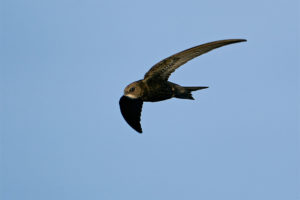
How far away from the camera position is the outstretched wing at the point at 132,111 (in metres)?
16.4

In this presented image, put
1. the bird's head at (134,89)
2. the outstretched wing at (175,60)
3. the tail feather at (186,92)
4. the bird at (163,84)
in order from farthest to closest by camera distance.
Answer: the tail feather at (186,92)
the bird's head at (134,89)
the bird at (163,84)
the outstretched wing at (175,60)

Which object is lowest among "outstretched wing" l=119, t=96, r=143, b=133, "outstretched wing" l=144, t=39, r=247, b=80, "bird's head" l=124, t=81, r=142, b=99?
"outstretched wing" l=119, t=96, r=143, b=133

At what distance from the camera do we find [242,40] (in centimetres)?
1298

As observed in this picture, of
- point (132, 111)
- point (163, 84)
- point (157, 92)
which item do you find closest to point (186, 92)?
point (163, 84)

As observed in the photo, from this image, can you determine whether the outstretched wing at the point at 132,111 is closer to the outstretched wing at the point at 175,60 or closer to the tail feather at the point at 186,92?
the tail feather at the point at 186,92

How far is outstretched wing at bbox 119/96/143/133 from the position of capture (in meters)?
16.4

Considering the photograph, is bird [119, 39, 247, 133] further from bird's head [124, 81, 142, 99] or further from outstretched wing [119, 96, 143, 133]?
outstretched wing [119, 96, 143, 133]

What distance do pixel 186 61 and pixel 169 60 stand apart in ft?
1.45

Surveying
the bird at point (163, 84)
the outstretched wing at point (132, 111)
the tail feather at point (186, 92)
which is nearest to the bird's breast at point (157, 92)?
the bird at point (163, 84)

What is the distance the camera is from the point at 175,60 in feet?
46.9

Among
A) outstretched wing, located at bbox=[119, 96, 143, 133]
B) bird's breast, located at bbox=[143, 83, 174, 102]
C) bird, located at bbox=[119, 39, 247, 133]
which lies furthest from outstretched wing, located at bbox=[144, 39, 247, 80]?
outstretched wing, located at bbox=[119, 96, 143, 133]

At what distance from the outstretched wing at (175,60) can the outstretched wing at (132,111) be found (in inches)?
79.0

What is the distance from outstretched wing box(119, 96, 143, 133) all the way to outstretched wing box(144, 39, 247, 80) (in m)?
2.01

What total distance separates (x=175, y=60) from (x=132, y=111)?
275cm
